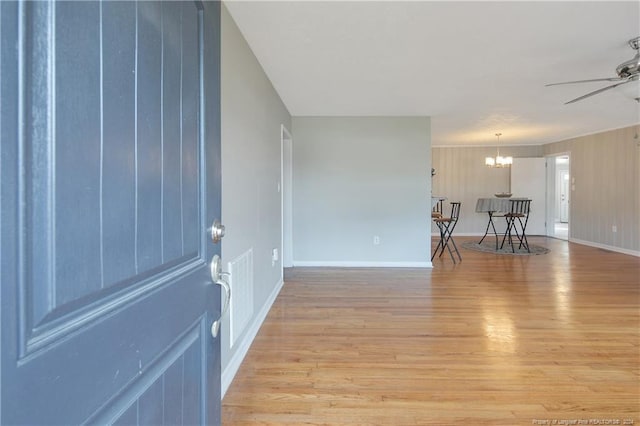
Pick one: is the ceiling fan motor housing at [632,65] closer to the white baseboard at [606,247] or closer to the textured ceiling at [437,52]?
the textured ceiling at [437,52]

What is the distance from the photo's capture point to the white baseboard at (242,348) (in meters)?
1.89

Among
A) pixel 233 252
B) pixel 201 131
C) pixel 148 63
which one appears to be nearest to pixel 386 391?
pixel 233 252

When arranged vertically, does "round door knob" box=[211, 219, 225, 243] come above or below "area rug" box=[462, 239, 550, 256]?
above

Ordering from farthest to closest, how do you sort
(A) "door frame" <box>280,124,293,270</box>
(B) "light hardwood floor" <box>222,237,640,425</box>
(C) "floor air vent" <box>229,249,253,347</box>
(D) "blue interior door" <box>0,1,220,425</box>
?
(A) "door frame" <box>280,124,293,270</box>
(C) "floor air vent" <box>229,249,253,347</box>
(B) "light hardwood floor" <box>222,237,640,425</box>
(D) "blue interior door" <box>0,1,220,425</box>

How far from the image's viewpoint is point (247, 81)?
8.01 ft

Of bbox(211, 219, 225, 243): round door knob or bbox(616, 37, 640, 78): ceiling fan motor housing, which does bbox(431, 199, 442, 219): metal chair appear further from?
bbox(211, 219, 225, 243): round door knob

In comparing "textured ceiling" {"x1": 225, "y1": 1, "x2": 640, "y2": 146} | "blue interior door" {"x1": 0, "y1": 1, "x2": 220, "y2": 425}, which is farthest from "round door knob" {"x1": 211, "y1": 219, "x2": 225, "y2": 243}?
"textured ceiling" {"x1": 225, "y1": 1, "x2": 640, "y2": 146}

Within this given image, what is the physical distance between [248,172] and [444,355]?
1.85 m

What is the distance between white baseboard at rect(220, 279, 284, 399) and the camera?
74.3 inches

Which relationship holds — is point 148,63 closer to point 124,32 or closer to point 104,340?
point 124,32

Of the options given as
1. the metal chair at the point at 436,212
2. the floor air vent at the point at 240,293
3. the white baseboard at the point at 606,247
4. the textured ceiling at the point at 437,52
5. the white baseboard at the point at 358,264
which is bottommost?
the white baseboard at the point at 358,264

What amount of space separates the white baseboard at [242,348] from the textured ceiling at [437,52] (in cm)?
212

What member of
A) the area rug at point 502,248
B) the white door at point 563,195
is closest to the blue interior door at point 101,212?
the area rug at point 502,248

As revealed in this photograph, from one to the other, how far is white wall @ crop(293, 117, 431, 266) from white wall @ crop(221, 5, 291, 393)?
1255 mm
